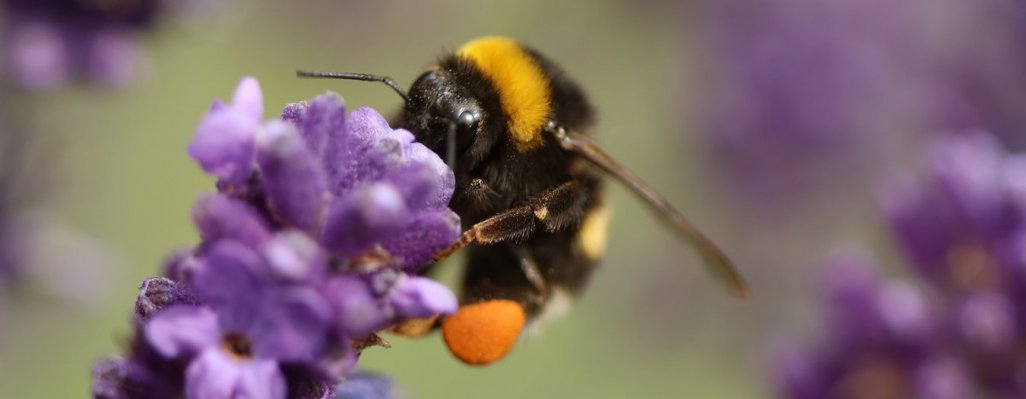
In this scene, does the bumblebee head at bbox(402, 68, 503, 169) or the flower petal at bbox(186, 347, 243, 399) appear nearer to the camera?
the flower petal at bbox(186, 347, 243, 399)

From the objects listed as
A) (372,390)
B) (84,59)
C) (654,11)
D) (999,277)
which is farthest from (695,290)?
(372,390)

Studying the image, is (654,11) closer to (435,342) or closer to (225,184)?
(435,342)

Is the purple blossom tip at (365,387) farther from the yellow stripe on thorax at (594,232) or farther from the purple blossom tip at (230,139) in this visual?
the yellow stripe on thorax at (594,232)

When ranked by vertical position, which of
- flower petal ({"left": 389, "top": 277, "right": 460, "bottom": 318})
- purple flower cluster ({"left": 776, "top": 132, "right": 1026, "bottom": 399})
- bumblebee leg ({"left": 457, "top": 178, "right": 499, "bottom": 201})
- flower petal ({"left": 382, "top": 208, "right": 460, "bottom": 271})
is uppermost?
purple flower cluster ({"left": 776, "top": 132, "right": 1026, "bottom": 399})

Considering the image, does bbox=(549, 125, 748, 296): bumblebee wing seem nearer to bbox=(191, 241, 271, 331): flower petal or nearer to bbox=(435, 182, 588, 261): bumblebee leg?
bbox=(435, 182, 588, 261): bumblebee leg

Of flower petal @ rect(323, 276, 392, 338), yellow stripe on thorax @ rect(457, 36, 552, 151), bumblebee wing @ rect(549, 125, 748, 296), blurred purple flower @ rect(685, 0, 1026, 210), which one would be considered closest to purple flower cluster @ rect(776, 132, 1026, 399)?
bumblebee wing @ rect(549, 125, 748, 296)

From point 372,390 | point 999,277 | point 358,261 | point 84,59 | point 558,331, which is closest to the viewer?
point 358,261

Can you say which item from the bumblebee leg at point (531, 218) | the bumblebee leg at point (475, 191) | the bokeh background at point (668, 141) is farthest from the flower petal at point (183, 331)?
the bokeh background at point (668, 141)
